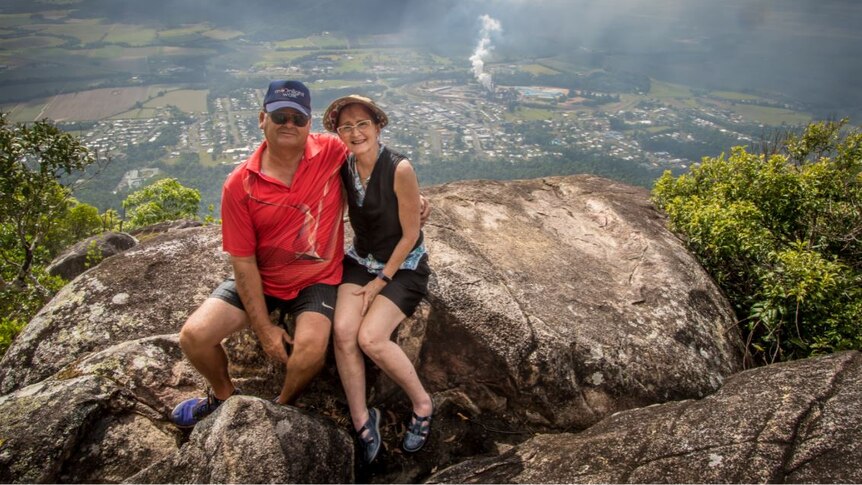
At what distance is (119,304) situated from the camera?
249 inches

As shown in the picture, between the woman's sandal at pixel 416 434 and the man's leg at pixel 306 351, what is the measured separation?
120 centimetres

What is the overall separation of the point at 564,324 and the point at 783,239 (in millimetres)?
5899

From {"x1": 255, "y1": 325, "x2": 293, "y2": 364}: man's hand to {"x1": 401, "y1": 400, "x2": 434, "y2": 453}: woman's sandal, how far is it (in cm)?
155

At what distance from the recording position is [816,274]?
6.96m

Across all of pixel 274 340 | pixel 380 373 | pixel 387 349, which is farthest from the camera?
pixel 380 373

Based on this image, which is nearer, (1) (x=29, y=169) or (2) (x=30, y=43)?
(1) (x=29, y=169)

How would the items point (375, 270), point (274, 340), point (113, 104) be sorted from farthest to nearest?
point (113, 104) → point (375, 270) → point (274, 340)

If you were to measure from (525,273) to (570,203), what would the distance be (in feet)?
13.0

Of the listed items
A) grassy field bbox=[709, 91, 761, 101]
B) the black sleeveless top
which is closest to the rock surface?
the black sleeveless top

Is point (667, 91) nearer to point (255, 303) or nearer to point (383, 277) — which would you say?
point (383, 277)

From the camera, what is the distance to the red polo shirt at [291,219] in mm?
4758

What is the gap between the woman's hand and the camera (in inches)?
197

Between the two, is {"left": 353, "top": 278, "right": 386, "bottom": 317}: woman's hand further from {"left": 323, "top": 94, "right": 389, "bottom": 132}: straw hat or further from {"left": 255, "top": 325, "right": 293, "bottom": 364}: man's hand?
{"left": 323, "top": 94, "right": 389, "bottom": 132}: straw hat

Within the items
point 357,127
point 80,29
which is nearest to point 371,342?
point 357,127
